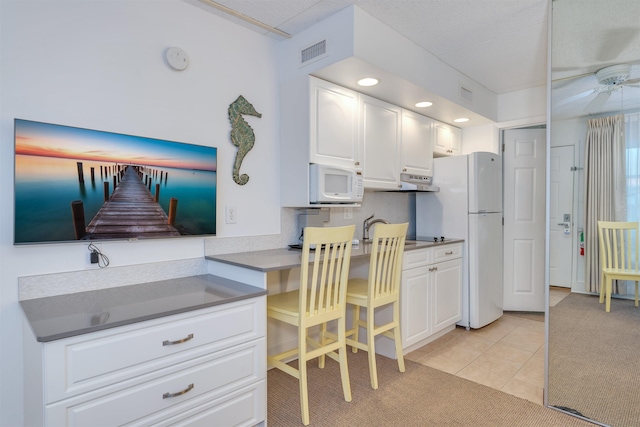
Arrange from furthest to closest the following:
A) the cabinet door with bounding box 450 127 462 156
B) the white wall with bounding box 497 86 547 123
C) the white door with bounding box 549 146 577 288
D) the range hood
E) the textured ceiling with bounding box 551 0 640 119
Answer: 1. the cabinet door with bounding box 450 127 462 156
2. the white wall with bounding box 497 86 547 123
3. the range hood
4. the white door with bounding box 549 146 577 288
5. the textured ceiling with bounding box 551 0 640 119

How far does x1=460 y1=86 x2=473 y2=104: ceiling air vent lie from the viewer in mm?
3433

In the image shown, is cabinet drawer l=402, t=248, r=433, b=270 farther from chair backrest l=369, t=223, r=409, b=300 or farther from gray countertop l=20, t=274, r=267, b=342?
gray countertop l=20, t=274, r=267, b=342

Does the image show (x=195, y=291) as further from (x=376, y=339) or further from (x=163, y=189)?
(x=376, y=339)

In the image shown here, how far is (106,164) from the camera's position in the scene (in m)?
1.94

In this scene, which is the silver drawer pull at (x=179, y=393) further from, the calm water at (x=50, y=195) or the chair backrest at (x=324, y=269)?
the calm water at (x=50, y=195)

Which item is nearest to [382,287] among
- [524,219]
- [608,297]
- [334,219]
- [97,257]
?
[334,219]

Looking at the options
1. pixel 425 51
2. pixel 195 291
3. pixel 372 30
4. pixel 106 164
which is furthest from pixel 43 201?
pixel 425 51

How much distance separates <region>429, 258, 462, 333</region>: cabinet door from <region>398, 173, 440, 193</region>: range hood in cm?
73

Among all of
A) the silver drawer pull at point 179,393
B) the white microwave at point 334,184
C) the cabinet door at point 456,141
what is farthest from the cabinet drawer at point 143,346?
the cabinet door at point 456,141

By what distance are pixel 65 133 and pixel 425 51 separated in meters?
2.61

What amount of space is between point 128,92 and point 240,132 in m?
0.75

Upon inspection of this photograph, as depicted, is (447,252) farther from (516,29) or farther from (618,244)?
(516,29)

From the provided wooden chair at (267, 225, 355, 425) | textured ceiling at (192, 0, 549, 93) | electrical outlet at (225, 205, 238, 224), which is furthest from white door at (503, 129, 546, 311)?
electrical outlet at (225, 205, 238, 224)

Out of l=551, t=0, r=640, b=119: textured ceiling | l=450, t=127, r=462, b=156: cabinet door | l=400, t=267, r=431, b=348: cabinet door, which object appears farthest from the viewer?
l=450, t=127, r=462, b=156: cabinet door
